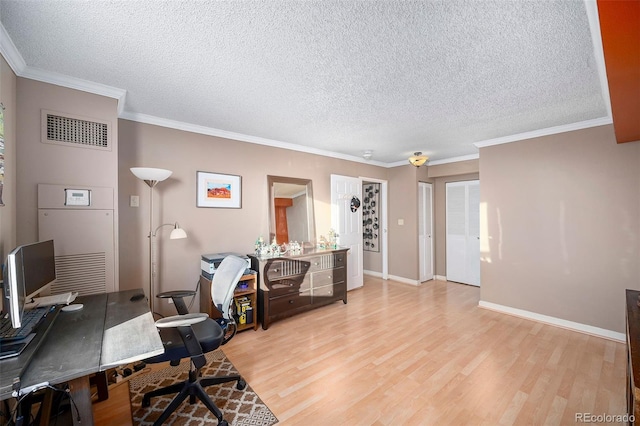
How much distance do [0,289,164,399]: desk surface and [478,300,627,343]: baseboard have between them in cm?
420

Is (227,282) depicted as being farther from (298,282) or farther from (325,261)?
(325,261)

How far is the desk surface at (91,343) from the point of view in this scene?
107cm

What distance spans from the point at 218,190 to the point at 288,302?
1701 millimetres

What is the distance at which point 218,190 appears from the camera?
336 cm

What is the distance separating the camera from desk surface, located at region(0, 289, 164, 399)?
107 centimetres

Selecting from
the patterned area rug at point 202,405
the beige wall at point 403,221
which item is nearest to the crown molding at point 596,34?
the patterned area rug at point 202,405

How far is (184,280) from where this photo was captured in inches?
122

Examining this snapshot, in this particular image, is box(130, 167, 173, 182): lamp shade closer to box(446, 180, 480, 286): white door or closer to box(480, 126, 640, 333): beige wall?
box(480, 126, 640, 333): beige wall

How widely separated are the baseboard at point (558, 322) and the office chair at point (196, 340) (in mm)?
3566

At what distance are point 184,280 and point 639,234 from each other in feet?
16.5

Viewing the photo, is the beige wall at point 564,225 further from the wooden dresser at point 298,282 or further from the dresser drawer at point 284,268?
the dresser drawer at point 284,268

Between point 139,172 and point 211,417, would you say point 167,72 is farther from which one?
point 211,417

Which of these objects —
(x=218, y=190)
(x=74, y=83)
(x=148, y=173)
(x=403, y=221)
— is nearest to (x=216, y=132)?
(x=218, y=190)

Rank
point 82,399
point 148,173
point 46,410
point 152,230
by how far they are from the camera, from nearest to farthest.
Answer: point 82,399, point 46,410, point 148,173, point 152,230
